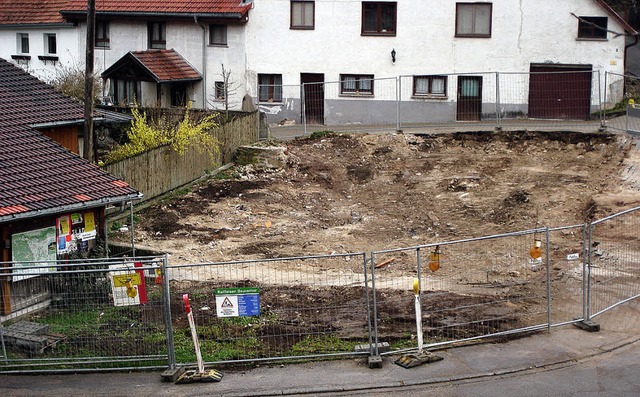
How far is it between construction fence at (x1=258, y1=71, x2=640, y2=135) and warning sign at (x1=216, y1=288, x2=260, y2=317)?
65.4 feet

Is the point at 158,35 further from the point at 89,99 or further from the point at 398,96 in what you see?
the point at 89,99

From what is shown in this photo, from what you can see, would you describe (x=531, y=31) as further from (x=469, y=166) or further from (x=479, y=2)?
(x=469, y=166)

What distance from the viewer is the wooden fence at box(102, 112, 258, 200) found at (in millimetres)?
24141

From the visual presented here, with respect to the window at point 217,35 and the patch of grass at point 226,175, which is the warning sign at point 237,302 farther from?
the window at point 217,35

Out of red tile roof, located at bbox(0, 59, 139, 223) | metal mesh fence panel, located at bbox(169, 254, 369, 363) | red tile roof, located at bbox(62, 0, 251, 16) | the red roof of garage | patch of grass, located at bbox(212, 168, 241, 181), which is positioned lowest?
metal mesh fence panel, located at bbox(169, 254, 369, 363)

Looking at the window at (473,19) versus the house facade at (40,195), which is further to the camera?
the window at (473,19)

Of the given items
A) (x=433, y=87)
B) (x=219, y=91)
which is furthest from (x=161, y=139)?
(x=433, y=87)

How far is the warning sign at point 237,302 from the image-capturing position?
13.4 meters

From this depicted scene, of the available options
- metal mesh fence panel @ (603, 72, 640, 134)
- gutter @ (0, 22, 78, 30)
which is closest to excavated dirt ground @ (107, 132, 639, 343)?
metal mesh fence panel @ (603, 72, 640, 134)

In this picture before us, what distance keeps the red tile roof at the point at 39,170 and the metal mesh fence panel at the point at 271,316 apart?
82.7 inches

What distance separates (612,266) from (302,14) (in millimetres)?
22244

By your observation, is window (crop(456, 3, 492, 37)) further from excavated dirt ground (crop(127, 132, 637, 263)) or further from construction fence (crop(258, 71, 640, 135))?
excavated dirt ground (crop(127, 132, 637, 263))

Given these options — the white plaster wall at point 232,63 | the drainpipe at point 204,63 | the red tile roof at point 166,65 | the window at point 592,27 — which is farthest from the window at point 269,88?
the window at point 592,27

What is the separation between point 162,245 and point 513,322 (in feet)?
30.3
